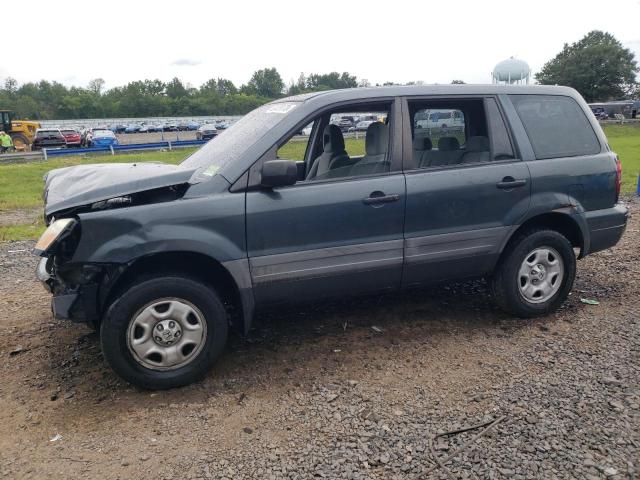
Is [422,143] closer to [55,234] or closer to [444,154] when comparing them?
[444,154]

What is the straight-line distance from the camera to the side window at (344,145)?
A: 3.98 m

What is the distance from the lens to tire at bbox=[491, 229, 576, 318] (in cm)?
437

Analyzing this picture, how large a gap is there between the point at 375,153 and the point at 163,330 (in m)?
2.06

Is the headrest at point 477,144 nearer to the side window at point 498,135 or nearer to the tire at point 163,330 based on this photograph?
the side window at point 498,135

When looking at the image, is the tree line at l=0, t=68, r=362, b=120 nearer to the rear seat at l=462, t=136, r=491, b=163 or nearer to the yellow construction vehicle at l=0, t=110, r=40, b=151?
the yellow construction vehicle at l=0, t=110, r=40, b=151

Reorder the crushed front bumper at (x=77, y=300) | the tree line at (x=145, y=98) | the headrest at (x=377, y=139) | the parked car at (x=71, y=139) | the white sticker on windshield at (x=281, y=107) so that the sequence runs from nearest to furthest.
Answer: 1. the crushed front bumper at (x=77, y=300)
2. the white sticker on windshield at (x=281, y=107)
3. the headrest at (x=377, y=139)
4. the parked car at (x=71, y=139)
5. the tree line at (x=145, y=98)

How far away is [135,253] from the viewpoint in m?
3.30

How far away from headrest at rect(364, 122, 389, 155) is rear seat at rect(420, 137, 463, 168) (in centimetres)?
33

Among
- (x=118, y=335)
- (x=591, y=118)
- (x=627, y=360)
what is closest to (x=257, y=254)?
(x=118, y=335)

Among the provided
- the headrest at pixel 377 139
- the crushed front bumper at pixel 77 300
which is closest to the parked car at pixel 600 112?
the headrest at pixel 377 139

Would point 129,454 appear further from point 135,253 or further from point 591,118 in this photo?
point 591,118

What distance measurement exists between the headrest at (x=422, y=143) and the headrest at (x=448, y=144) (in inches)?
4.2

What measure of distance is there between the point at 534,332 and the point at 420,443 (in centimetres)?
186

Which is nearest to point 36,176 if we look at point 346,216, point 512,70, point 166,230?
point 166,230
